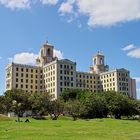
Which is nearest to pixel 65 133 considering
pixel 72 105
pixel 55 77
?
pixel 72 105

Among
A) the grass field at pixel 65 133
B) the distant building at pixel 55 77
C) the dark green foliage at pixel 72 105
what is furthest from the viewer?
the distant building at pixel 55 77

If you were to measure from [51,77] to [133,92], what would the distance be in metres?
57.1

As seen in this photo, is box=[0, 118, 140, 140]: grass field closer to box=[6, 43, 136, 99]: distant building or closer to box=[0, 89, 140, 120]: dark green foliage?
box=[0, 89, 140, 120]: dark green foliage

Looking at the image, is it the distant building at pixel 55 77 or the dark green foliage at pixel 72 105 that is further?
the distant building at pixel 55 77

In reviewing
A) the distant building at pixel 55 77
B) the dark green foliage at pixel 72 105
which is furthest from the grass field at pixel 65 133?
the distant building at pixel 55 77

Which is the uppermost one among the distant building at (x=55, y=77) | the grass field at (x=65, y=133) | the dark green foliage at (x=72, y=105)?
the distant building at (x=55, y=77)

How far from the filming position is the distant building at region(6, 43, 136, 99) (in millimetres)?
159500

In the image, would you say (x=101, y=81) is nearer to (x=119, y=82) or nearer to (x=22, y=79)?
(x=119, y=82)

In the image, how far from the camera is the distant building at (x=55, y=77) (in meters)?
160

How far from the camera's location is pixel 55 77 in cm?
15788

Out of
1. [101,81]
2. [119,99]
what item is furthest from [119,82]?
[119,99]

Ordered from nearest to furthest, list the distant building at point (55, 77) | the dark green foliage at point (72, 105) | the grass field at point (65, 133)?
the grass field at point (65, 133), the dark green foliage at point (72, 105), the distant building at point (55, 77)

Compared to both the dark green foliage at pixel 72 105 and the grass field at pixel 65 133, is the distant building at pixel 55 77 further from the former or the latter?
the grass field at pixel 65 133

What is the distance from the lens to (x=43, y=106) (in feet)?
318
